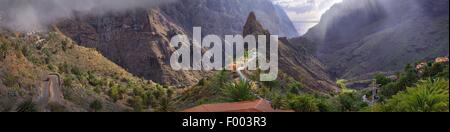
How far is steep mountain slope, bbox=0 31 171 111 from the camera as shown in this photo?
62.8m

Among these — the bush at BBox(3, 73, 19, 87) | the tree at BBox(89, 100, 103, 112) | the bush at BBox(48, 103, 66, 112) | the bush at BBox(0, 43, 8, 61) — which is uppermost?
the bush at BBox(0, 43, 8, 61)

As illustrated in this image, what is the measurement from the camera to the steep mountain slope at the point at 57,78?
62.8 metres

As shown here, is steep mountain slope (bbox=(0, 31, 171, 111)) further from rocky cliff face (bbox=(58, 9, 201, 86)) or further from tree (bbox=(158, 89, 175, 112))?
rocky cliff face (bbox=(58, 9, 201, 86))

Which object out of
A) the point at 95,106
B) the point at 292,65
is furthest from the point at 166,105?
the point at 292,65

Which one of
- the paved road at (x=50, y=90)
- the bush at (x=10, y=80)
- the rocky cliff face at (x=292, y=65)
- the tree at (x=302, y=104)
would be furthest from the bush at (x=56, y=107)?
the rocky cliff face at (x=292, y=65)

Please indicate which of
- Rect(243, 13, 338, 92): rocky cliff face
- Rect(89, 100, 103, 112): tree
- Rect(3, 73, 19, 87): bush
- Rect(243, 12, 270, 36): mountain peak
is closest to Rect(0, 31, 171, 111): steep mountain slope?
Rect(3, 73, 19, 87): bush

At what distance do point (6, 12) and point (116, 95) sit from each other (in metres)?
39.5

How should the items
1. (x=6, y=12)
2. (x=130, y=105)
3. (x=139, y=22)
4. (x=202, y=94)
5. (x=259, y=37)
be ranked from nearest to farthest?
(x=202, y=94), (x=130, y=105), (x=6, y=12), (x=259, y=37), (x=139, y=22)

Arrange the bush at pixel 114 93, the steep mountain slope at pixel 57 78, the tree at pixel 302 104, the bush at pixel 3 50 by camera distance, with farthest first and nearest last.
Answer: the bush at pixel 114 93
the bush at pixel 3 50
the steep mountain slope at pixel 57 78
the tree at pixel 302 104

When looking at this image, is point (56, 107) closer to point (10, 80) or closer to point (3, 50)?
point (10, 80)

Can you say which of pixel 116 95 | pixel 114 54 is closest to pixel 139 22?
pixel 114 54

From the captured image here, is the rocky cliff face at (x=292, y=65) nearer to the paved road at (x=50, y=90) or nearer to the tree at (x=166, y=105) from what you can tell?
the tree at (x=166, y=105)
